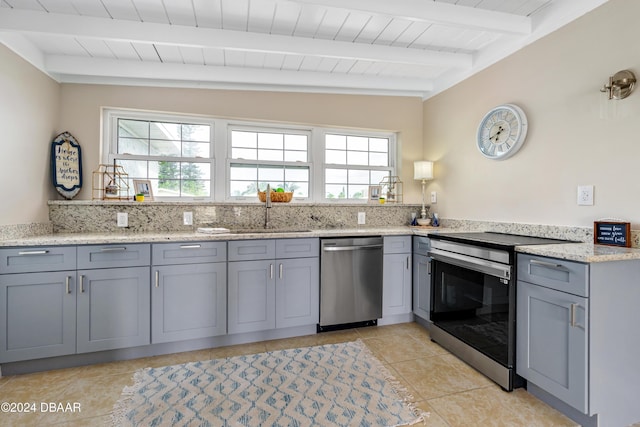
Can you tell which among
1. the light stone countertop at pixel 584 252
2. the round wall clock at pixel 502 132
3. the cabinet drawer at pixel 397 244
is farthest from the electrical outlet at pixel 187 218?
the round wall clock at pixel 502 132

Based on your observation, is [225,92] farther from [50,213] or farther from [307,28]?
[50,213]

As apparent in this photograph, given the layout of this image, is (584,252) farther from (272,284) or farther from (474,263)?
(272,284)

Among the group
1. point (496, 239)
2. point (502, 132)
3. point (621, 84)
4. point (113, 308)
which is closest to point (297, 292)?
point (113, 308)

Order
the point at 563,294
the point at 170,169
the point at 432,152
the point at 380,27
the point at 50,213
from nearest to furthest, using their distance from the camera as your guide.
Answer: the point at 563,294
the point at 380,27
the point at 50,213
the point at 170,169
the point at 432,152

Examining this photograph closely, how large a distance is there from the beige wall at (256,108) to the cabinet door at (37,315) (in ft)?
3.14

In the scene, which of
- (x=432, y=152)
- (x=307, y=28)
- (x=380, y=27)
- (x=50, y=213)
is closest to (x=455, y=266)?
(x=432, y=152)

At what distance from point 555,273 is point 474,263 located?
0.52m

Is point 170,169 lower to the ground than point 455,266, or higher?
higher

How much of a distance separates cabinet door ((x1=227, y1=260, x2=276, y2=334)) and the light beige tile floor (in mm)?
195

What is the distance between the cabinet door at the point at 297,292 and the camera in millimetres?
2598

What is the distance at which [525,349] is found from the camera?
1.84 m

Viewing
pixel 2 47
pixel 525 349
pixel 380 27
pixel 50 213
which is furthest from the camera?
pixel 50 213

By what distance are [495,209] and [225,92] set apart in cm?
282

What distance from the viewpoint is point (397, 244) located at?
293 cm
